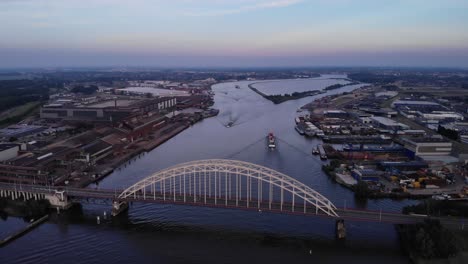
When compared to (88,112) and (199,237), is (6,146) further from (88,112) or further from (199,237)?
(88,112)

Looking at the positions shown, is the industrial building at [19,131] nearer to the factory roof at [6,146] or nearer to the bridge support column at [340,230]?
the factory roof at [6,146]

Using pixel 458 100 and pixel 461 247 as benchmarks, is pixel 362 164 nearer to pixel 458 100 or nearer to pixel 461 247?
pixel 461 247

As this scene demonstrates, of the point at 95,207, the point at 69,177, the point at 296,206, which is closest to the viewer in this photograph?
the point at 296,206

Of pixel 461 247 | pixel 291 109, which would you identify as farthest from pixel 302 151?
pixel 291 109

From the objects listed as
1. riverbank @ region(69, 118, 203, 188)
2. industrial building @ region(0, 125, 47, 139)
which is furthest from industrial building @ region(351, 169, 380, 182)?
industrial building @ region(0, 125, 47, 139)

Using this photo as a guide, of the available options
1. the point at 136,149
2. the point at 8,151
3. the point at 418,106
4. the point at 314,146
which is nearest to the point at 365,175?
the point at 314,146

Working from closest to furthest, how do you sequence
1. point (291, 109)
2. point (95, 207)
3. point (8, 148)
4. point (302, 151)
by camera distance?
point (95, 207)
point (8, 148)
point (302, 151)
point (291, 109)

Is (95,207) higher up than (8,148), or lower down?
lower down

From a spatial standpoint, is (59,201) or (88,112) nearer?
(59,201)
